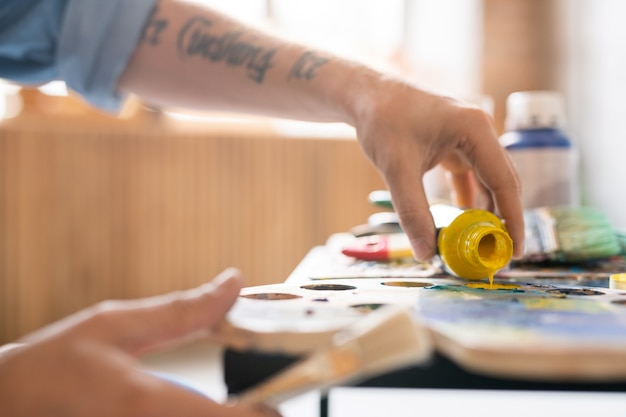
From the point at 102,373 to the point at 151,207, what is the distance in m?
2.10

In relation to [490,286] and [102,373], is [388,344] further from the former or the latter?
[490,286]

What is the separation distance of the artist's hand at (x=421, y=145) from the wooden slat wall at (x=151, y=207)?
1.75 metres

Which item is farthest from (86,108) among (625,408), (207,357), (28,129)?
(625,408)

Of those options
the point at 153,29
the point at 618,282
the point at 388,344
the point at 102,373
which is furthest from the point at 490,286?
the point at 153,29

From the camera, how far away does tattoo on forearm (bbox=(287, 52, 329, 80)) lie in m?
0.77

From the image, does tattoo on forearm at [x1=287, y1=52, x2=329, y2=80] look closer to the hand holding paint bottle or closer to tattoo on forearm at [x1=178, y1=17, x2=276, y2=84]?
tattoo on forearm at [x1=178, y1=17, x2=276, y2=84]

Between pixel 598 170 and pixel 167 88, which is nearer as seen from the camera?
pixel 167 88

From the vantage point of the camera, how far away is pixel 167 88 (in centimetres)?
85

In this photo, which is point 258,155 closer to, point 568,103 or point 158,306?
point 568,103

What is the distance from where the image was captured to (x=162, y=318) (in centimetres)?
37

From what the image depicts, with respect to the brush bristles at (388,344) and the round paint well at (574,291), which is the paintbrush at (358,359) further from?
the round paint well at (574,291)

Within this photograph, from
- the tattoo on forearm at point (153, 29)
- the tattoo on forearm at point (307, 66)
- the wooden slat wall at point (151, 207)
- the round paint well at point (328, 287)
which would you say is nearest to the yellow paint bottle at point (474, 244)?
the round paint well at point (328, 287)

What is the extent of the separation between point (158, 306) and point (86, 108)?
7.43 feet

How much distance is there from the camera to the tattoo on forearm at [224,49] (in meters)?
0.81
